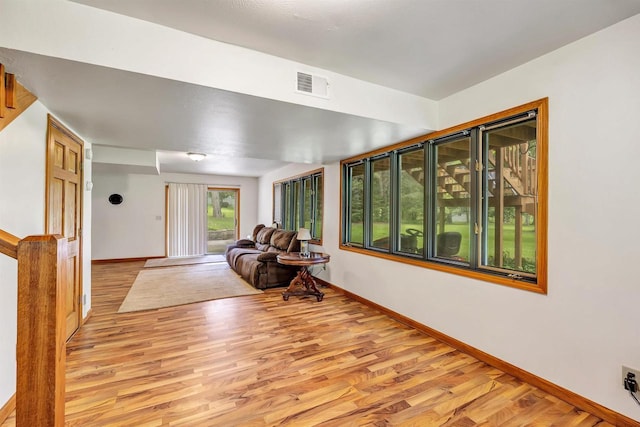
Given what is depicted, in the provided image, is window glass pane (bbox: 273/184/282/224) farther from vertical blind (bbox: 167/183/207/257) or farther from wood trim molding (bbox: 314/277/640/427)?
wood trim molding (bbox: 314/277/640/427)

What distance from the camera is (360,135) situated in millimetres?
3029

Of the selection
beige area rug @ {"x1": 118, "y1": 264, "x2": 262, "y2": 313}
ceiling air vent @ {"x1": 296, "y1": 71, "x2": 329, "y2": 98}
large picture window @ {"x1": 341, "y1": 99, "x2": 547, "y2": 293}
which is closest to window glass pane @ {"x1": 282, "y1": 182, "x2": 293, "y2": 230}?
beige area rug @ {"x1": 118, "y1": 264, "x2": 262, "y2": 313}

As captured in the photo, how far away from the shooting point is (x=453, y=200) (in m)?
2.85

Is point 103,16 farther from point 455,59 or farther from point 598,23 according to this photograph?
point 598,23

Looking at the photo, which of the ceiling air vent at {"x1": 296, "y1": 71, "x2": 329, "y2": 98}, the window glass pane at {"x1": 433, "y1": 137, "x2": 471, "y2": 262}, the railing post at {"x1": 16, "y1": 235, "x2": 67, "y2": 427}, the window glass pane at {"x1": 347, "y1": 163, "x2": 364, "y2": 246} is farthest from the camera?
the window glass pane at {"x1": 347, "y1": 163, "x2": 364, "y2": 246}

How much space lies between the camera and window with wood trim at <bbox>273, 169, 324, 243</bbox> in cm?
542

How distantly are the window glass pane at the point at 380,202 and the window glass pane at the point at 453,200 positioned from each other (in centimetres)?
81

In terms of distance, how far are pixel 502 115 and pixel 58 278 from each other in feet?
9.68

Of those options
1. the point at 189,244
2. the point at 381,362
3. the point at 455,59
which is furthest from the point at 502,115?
the point at 189,244

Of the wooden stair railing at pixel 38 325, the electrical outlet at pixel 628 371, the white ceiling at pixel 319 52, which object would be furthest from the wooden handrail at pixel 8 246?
the electrical outlet at pixel 628 371

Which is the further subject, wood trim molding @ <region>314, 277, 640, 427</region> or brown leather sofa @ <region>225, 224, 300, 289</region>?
brown leather sofa @ <region>225, 224, 300, 289</region>

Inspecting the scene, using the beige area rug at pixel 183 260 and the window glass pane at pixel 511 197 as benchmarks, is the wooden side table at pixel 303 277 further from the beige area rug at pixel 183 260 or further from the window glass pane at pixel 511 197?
the beige area rug at pixel 183 260

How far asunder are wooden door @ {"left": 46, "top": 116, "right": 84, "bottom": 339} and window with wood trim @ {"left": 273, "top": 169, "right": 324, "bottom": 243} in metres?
3.39

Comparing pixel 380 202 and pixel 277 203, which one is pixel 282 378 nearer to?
pixel 380 202
